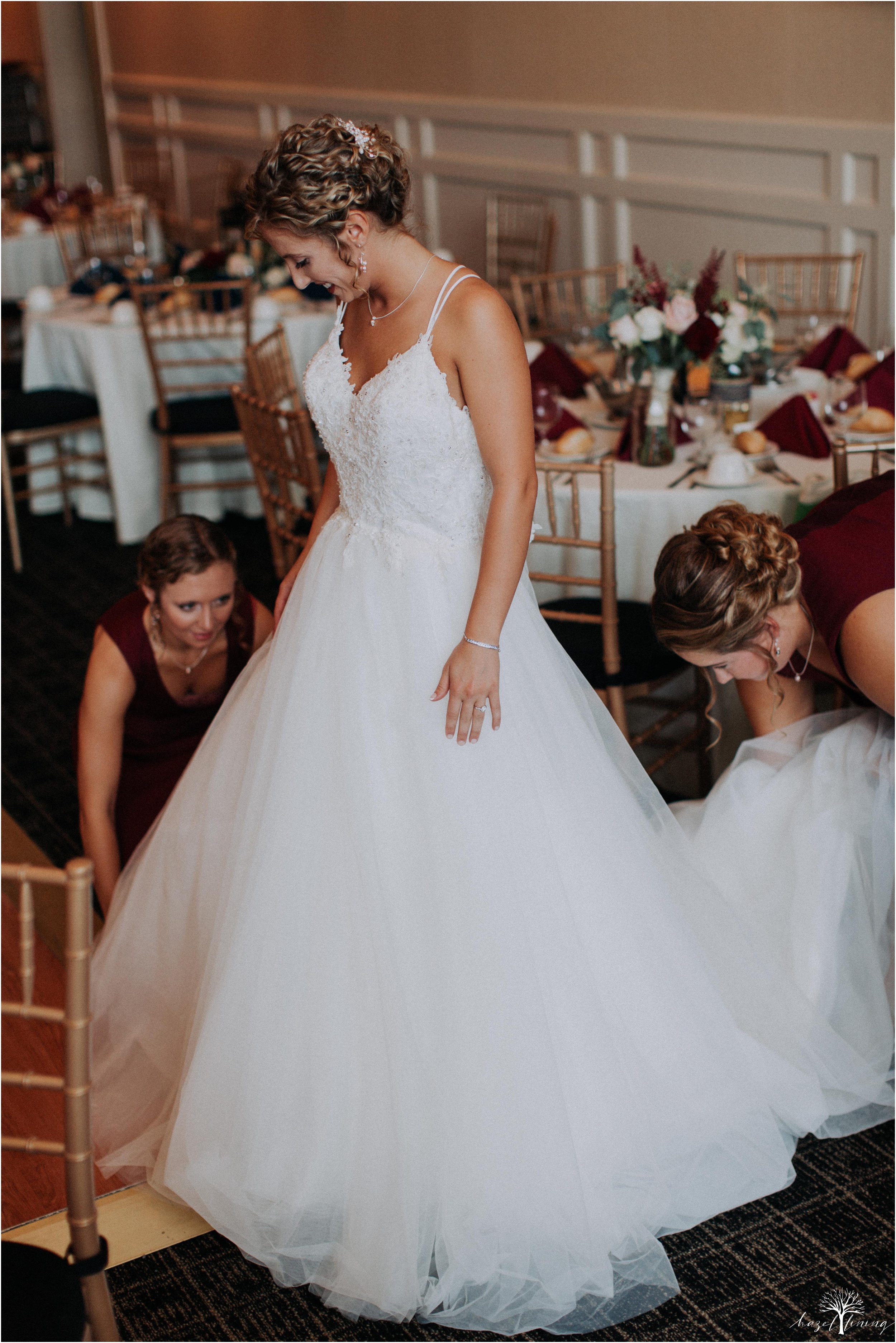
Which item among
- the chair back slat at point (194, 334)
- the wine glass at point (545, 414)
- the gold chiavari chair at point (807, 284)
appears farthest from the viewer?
the chair back slat at point (194, 334)

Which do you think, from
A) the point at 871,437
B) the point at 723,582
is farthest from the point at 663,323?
the point at 723,582

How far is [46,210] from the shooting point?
313 inches

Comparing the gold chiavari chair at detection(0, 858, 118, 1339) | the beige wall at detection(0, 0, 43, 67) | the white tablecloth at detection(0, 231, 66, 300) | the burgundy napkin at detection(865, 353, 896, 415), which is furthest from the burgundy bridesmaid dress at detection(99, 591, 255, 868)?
the beige wall at detection(0, 0, 43, 67)

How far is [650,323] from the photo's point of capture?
11.2ft

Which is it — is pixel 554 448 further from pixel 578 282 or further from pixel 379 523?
pixel 578 282

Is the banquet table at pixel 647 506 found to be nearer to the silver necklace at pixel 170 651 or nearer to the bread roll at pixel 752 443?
the bread roll at pixel 752 443

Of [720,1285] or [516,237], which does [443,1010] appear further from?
[516,237]

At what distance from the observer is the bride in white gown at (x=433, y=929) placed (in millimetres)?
1805

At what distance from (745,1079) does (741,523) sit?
0.92m

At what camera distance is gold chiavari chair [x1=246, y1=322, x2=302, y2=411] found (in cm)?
360

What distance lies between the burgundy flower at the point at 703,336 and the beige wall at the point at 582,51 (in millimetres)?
1839

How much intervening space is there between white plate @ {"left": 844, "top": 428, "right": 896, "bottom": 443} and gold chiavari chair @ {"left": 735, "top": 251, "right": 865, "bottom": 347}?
128 centimetres

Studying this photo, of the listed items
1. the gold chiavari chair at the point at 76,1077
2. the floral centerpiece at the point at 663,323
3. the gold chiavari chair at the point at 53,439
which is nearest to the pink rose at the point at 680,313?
the floral centerpiece at the point at 663,323

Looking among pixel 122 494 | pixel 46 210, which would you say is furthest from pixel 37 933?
pixel 46 210
